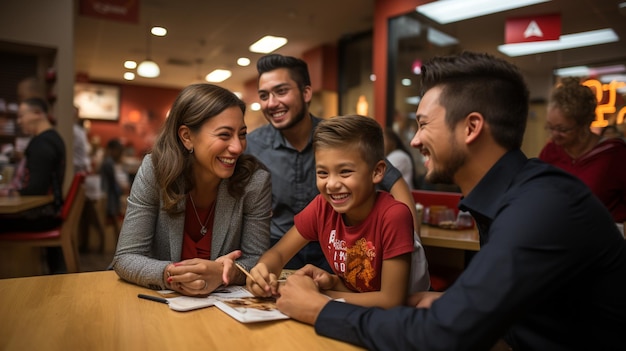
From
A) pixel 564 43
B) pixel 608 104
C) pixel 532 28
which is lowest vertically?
pixel 608 104

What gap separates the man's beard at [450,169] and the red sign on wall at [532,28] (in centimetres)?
452

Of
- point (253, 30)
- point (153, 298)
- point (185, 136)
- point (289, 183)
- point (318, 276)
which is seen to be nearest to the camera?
point (153, 298)

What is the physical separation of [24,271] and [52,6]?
10.4 ft

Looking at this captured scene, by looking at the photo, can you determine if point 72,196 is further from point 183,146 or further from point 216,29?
point 216,29

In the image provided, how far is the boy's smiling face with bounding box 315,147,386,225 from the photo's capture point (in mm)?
1470

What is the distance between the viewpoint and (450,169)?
119cm

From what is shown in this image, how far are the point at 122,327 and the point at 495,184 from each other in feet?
3.12

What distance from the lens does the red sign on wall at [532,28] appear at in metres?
4.89

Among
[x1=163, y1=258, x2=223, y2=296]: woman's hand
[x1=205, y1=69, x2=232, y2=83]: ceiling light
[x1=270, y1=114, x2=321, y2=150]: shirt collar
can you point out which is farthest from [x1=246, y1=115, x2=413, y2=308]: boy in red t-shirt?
[x1=205, y1=69, x2=232, y2=83]: ceiling light

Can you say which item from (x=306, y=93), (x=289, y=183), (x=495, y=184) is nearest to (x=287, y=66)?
(x=306, y=93)

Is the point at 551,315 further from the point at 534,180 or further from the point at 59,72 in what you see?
the point at 59,72

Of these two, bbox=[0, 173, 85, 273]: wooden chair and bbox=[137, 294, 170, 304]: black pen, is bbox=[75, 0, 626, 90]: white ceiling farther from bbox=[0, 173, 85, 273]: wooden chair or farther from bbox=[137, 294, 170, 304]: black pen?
bbox=[137, 294, 170, 304]: black pen

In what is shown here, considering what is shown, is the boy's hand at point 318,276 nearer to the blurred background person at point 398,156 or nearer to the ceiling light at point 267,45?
the blurred background person at point 398,156

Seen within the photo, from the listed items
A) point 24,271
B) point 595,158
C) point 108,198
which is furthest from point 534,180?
point 108,198
